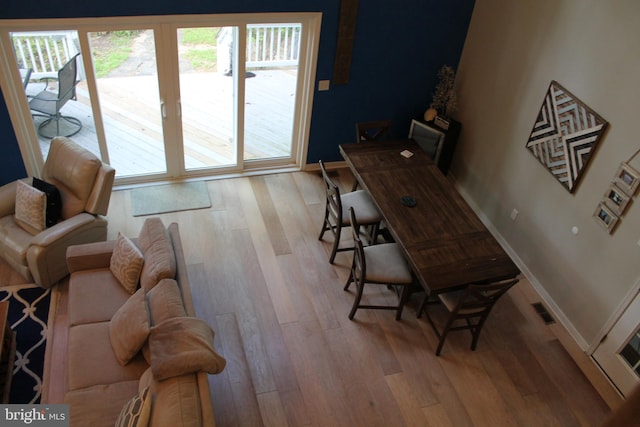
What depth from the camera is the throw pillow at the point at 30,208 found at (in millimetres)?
4586

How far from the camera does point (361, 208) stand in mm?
5215

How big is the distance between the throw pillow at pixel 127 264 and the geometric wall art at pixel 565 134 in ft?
12.5

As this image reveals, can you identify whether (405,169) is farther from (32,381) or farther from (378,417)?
(32,381)

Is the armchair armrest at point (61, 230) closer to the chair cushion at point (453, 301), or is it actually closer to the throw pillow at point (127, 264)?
the throw pillow at point (127, 264)

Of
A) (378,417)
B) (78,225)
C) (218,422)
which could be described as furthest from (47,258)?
(378,417)

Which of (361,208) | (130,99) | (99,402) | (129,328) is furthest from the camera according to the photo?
(130,99)

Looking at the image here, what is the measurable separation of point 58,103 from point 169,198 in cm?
148

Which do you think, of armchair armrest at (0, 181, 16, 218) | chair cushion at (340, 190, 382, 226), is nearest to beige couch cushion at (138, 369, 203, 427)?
chair cushion at (340, 190, 382, 226)

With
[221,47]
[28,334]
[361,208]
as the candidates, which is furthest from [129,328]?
[221,47]

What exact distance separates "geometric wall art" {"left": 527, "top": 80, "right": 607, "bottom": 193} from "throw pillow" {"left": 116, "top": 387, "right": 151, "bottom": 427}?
395 centimetres

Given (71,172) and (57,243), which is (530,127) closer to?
(71,172)

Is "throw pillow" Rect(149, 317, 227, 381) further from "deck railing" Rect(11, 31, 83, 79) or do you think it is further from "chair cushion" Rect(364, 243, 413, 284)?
"deck railing" Rect(11, 31, 83, 79)

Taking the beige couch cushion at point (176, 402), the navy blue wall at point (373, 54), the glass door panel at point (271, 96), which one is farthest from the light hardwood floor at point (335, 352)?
the navy blue wall at point (373, 54)

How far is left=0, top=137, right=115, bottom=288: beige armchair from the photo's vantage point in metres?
4.51
